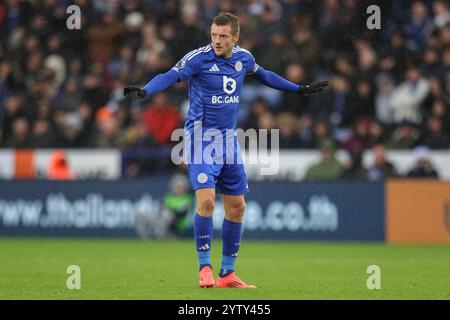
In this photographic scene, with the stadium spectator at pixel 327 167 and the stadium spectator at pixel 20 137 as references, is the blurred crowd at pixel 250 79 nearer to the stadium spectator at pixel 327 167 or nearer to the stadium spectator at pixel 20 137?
the stadium spectator at pixel 20 137

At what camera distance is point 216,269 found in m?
11.7

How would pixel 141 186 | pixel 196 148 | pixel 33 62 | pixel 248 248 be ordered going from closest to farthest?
pixel 196 148 → pixel 248 248 → pixel 141 186 → pixel 33 62

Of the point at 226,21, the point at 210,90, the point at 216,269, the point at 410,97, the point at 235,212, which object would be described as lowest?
the point at 216,269

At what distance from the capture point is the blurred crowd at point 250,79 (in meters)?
18.4

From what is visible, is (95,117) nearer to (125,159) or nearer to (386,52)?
(125,159)

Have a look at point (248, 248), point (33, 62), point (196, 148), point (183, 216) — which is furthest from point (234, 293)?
Answer: point (33, 62)

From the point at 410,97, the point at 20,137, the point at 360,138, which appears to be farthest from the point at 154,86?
the point at 20,137

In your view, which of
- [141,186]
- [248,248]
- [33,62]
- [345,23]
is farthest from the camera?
[33,62]

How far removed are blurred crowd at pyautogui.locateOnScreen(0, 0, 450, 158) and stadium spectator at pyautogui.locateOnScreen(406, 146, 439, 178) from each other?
481 mm

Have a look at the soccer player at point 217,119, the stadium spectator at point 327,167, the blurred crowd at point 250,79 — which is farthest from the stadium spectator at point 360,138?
the soccer player at point 217,119

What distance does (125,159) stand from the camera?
18.8m

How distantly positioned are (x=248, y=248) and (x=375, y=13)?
4.82 m

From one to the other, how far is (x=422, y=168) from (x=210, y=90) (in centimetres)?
863

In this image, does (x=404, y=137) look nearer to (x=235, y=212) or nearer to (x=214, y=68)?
(x=235, y=212)
